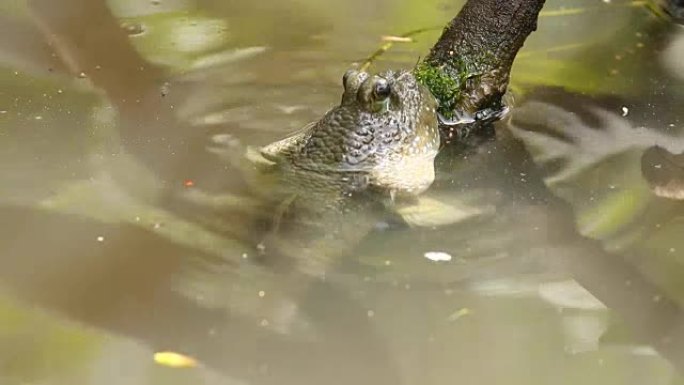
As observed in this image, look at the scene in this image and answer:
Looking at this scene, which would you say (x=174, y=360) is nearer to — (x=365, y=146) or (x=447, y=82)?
(x=365, y=146)

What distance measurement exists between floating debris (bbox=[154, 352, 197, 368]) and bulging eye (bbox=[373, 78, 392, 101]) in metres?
0.56

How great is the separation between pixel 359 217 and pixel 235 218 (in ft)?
0.63

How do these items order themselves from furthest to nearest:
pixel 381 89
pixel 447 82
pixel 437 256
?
1. pixel 447 82
2. pixel 381 89
3. pixel 437 256

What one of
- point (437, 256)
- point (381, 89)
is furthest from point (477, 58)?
point (437, 256)

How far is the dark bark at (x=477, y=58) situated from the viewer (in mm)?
1616

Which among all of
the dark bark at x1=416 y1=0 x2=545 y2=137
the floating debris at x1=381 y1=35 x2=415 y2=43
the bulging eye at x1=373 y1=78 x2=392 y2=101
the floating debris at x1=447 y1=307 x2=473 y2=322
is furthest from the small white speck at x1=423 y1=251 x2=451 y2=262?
the floating debris at x1=381 y1=35 x2=415 y2=43

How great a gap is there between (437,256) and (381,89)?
309 millimetres

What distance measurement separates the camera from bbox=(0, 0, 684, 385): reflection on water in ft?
3.59

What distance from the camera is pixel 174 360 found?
3.50 ft

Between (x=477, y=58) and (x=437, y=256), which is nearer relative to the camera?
(x=437, y=256)

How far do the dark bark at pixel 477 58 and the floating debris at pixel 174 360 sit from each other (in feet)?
2.43

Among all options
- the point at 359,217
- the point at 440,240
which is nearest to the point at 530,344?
the point at 440,240

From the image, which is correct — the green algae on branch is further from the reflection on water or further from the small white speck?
the small white speck

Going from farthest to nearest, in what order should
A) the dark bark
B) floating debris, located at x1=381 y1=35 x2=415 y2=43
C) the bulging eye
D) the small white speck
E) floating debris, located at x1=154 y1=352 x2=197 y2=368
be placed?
1. floating debris, located at x1=381 y1=35 x2=415 y2=43
2. the dark bark
3. the bulging eye
4. the small white speck
5. floating debris, located at x1=154 y1=352 x2=197 y2=368
